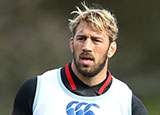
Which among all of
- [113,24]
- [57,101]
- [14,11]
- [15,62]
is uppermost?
[14,11]

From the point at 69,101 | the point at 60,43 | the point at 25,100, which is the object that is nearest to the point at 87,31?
the point at 69,101

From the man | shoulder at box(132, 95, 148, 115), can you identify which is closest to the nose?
the man

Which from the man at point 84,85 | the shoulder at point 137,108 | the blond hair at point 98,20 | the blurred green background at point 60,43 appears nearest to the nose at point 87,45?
the man at point 84,85

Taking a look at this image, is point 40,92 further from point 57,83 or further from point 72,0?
point 72,0

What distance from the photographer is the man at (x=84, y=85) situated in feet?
13.7

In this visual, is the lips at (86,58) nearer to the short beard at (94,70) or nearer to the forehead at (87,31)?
the short beard at (94,70)

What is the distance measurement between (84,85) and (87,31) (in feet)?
1.68

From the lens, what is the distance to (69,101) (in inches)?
169

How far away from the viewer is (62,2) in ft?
51.3

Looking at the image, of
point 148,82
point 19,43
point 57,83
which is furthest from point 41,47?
point 57,83

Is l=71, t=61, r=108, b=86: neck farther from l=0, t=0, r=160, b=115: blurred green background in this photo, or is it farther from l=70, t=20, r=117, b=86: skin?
l=0, t=0, r=160, b=115: blurred green background

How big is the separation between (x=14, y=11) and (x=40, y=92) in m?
11.0

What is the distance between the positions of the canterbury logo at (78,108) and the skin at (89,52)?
21 cm

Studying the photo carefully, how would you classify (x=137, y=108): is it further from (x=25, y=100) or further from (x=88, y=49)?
(x=25, y=100)
